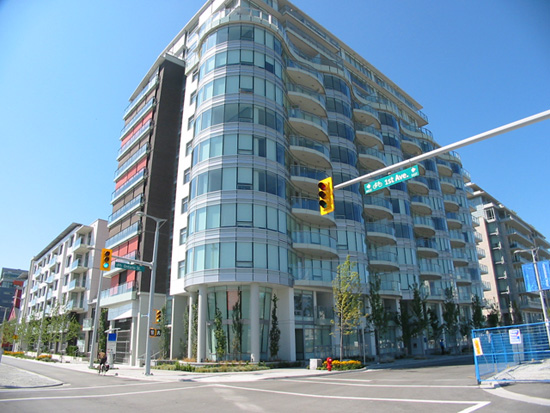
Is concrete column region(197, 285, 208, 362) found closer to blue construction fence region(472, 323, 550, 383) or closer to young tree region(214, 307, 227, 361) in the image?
young tree region(214, 307, 227, 361)

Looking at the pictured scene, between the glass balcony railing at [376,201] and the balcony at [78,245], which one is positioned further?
the balcony at [78,245]

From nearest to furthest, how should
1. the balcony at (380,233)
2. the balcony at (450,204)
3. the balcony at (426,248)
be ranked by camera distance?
the balcony at (380,233) → the balcony at (426,248) → the balcony at (450,204)

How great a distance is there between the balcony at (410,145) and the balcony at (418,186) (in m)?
4.85

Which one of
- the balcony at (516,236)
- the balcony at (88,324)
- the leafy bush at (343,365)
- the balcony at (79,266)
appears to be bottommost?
the leafy bush at (343,365)

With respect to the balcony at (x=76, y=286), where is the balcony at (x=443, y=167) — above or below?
above

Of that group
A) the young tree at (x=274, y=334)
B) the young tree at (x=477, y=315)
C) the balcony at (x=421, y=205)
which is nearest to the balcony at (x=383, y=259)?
the balcony at (x=421, y=205)

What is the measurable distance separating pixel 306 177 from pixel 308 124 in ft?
19.6

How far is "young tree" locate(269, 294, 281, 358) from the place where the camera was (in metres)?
32.8

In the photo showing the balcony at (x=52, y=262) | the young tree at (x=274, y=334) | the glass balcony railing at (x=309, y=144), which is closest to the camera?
the young tree at (x=274, y=334)

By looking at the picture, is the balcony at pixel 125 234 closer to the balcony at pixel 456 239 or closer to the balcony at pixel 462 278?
the balcony at pixel 462 278

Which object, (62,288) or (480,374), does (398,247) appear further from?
(62,288)

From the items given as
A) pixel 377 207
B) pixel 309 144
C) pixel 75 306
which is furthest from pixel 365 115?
pixel 75 306

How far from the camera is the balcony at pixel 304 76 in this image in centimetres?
4281

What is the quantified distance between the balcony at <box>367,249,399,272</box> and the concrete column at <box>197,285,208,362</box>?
21.2 m
